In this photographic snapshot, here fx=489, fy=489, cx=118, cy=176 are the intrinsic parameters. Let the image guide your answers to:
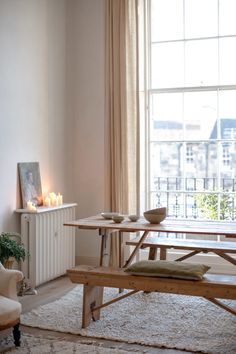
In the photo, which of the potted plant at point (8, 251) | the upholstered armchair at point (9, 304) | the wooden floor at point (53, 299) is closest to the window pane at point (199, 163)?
the wooden floor at point (53, 299)

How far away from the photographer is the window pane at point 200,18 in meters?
5.60

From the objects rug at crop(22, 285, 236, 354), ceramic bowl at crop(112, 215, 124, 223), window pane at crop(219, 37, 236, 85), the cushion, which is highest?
window pane at crop(219, 37, 236, 85)

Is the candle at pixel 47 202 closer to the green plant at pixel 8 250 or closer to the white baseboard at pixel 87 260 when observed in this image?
the green plant at pixel 8 250

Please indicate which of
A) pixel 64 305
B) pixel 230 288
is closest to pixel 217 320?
pixel 230 288

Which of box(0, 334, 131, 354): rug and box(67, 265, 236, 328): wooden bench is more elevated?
box(67, 265, 236, 328): wooden bench

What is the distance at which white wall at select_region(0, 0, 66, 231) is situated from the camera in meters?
4.79

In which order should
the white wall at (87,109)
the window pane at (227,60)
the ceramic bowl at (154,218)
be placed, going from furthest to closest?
1. the white wall at (87,109)
2. the window pane at (227,60)
3. the ceramic bowl at (154,218)

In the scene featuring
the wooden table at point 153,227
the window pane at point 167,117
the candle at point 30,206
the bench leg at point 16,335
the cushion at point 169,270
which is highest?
the window pane at point 167,117

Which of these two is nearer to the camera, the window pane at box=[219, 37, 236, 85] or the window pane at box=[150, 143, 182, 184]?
the window pane at box=[219, 37, 236, 85]

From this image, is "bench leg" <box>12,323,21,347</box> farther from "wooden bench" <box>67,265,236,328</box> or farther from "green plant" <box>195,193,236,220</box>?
"green plant" <box>195,193,236,220</box>

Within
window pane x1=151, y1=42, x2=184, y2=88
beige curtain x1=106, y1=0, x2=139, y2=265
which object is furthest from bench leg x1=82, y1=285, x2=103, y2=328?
window pane x1=151, y1=42, x2=184, y2=88

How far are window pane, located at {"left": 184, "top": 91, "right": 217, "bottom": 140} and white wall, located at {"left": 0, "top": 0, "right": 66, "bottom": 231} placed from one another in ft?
4.93

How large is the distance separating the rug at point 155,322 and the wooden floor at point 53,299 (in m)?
0.06

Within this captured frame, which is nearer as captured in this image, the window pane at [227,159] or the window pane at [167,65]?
the window pane at [227,159]
